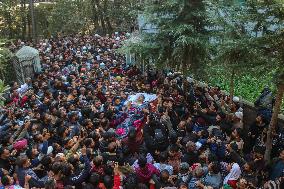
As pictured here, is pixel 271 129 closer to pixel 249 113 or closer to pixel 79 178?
pixel 249 113

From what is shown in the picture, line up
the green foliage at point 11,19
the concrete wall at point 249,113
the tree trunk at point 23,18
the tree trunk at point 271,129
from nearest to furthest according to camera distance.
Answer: the tree trunk at point 271,129 → the concrete wall at point 249,113 → the green foliage at point 11,19 → the tree trunk at point 23,18

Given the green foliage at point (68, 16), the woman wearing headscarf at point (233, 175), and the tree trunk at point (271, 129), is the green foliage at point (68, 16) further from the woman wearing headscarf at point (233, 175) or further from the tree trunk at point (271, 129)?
the woman wearing headscarf at point (233, 175)

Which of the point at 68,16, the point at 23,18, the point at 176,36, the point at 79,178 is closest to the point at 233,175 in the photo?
the point at 79,178

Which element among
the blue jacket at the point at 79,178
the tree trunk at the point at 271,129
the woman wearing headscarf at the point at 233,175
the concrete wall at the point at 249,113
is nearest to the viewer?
the woman wearing headscarf at the point at 233,175

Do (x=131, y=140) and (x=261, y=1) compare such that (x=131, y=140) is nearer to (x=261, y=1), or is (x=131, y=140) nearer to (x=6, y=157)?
(x=6, y=157)

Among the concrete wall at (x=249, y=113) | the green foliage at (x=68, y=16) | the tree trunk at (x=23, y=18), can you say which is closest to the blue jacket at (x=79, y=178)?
the concrete wall at (x=249, y=113)

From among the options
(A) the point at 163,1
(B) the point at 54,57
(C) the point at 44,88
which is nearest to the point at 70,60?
(B) the point at 54,57

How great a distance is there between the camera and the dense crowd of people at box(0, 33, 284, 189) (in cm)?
830

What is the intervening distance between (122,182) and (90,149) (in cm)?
125

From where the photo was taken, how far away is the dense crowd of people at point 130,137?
8297 millimetres

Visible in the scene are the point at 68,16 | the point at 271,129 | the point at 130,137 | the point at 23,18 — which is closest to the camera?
the point at 271,129

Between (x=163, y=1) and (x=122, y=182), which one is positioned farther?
(x=163, y=1)

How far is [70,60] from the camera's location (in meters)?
19.9

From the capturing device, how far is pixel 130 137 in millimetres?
10078
